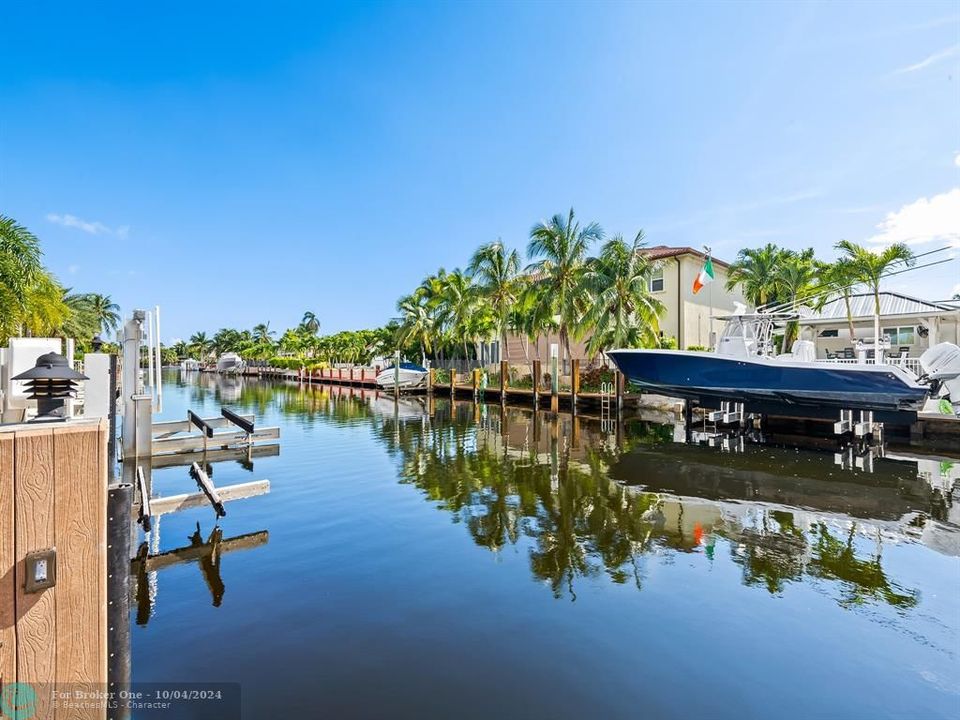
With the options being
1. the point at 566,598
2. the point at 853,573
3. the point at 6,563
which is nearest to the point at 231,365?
the point at 566,598

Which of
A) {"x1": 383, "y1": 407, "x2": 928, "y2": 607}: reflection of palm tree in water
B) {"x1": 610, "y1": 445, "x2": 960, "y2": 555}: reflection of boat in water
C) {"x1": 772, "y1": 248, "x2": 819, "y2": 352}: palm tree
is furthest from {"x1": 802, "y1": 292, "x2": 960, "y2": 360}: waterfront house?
{"x1": 383, "y1": 407, "x2": 928, "y2": 607}: reflection of palm tree in water

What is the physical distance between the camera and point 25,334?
28.0 meters

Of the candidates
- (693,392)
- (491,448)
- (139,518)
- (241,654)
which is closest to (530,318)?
(693,392)

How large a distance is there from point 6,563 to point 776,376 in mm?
19355

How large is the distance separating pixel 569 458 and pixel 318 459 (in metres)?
6.90

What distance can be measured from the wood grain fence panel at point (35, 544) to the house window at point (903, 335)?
3387 centimetres

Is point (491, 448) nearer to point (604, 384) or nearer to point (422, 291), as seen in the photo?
point (604, 384)

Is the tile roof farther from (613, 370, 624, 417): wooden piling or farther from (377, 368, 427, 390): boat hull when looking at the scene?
(377, 368, 427, 390): boat hull

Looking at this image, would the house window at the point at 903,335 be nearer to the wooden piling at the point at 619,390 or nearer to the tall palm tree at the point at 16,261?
the wooden piling at the point at 619,390

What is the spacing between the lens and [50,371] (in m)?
4.07

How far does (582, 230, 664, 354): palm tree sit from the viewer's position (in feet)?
85.8

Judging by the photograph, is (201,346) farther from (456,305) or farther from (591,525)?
(591,525)

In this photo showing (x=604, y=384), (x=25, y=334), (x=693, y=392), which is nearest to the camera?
(x=693, y=392)

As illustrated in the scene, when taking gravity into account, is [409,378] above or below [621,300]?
below
